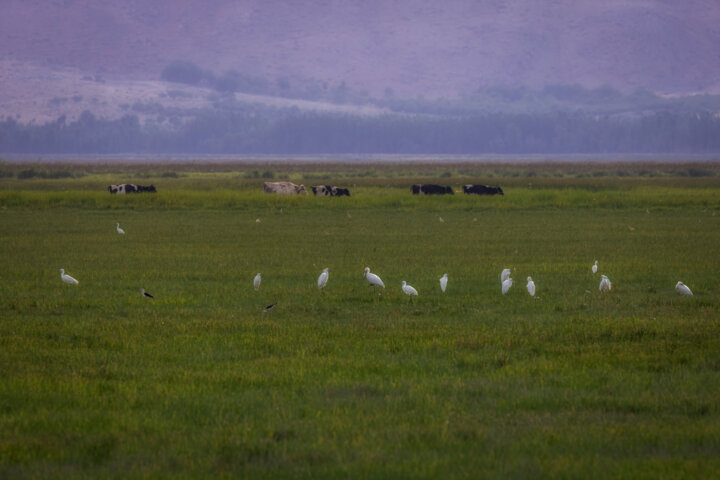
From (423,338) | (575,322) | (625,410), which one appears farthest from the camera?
(575,322)

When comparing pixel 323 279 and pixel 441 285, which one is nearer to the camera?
pixel 441 285

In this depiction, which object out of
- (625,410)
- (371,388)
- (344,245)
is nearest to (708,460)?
(625,410)

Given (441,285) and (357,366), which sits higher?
(441,285)

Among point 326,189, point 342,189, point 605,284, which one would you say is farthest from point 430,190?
point 605,284

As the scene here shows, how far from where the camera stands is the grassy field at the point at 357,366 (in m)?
7.78

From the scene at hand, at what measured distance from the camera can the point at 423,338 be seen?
12.5 m

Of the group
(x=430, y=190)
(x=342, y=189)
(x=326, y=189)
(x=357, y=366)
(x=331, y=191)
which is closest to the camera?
(x=357, y=366)

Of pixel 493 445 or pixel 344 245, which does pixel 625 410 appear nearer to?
pixel 493 445

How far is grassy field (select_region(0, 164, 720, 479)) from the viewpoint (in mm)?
7777

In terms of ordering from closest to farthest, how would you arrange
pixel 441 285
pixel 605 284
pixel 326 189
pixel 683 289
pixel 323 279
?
pixel 683 289 → pixel 605 284 → pixel 441 285 → pixel 323 279 → pixel 326 189

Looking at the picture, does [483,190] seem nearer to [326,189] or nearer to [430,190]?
[430,190]

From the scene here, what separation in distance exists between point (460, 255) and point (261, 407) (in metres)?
15.2

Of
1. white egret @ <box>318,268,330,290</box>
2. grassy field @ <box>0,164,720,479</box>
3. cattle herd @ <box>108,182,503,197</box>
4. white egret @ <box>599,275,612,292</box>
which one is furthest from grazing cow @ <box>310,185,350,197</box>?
white egret @ <box>599,275,612,292</box>

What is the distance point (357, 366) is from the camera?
10844mm
